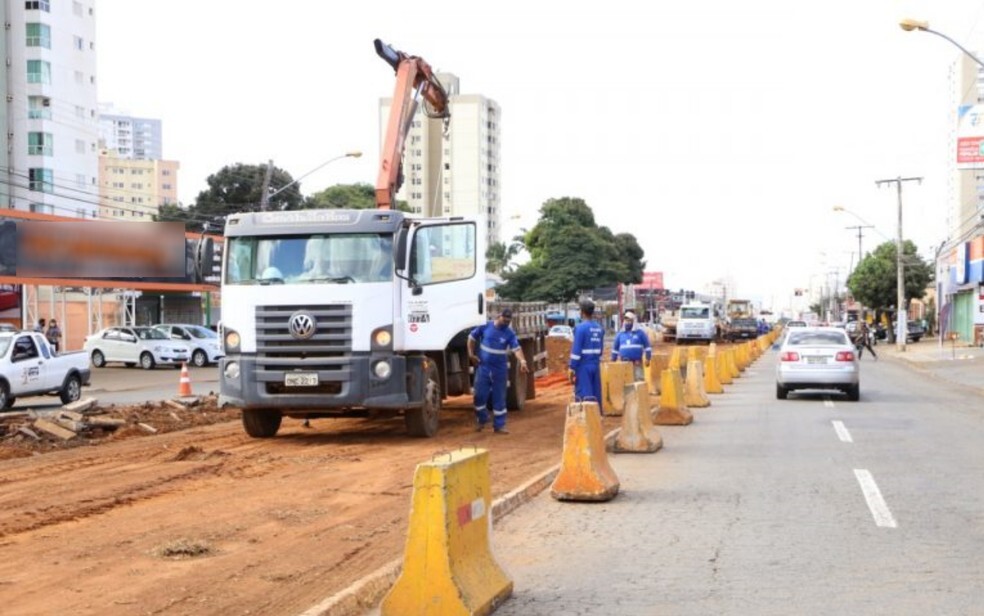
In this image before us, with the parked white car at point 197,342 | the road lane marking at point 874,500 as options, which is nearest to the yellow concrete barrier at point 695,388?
the road lane marking at point 874,500

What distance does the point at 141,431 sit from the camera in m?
16.6

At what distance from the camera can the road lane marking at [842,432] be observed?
15273 millimetres

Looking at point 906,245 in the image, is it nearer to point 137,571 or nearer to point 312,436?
point 312,436

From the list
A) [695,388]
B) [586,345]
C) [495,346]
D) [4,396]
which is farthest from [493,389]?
[4,396]

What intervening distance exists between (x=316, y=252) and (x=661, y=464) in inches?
216

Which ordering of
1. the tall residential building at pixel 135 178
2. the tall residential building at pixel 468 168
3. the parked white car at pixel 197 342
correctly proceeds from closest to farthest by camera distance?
the parked white car at pixel 197 342, the tall residential building at pixel 468 168, the tall residential building at pixel 135 178

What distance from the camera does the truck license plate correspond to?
46.9ft

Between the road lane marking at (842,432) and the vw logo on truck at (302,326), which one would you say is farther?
the road lane marking at (842,432)

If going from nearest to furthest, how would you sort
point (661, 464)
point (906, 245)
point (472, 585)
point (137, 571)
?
point (472, 585) < point (137, 571) < point (661, 464) < point (906, 245)

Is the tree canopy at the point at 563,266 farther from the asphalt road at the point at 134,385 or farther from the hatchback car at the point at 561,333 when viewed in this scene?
the asphalt road at the point at 134,385

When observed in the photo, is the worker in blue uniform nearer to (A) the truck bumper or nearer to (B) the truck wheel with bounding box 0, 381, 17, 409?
(A) the truck bumper

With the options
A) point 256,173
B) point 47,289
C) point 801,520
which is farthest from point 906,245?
point 801,520

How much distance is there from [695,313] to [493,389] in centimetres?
4917

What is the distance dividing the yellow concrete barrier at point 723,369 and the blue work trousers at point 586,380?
13.2 meters
